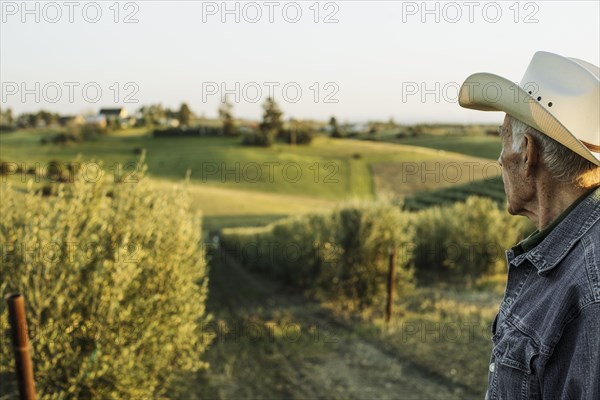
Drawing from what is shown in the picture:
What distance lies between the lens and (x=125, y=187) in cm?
932

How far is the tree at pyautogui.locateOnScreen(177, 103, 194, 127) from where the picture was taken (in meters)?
88.3

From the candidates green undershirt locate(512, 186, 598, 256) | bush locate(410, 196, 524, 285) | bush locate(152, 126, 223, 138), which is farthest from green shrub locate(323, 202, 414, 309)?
bush locate(152, 126, 223, 138)

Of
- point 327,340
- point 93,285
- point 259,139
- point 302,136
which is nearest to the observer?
point 93,285

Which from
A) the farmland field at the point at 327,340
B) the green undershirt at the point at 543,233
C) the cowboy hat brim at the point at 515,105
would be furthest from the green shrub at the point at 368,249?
the green undershirt at the point at 543,233

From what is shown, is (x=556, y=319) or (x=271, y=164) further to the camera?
(x=271, y=164)

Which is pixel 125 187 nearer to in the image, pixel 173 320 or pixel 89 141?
pixel 173 320

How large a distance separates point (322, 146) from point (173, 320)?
69940 mm

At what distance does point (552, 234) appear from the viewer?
2232 millimetres

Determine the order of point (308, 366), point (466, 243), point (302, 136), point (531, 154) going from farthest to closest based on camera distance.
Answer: point (302, 136) → point (466, 243) → point (308, 366) → point (531, 154)

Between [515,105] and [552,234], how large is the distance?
593 mm

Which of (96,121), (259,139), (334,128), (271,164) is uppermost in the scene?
(96,121)

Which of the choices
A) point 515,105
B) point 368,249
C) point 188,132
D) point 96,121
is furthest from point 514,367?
point 188,132

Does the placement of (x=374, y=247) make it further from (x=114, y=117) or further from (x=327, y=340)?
(x=114, y=117)

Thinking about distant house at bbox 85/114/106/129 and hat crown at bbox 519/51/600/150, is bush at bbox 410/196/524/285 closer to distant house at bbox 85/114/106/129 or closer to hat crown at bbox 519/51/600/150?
hat crown at bbox 519/51/600/150
